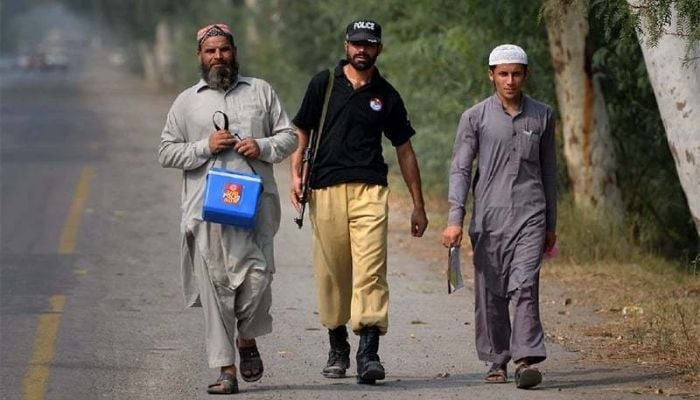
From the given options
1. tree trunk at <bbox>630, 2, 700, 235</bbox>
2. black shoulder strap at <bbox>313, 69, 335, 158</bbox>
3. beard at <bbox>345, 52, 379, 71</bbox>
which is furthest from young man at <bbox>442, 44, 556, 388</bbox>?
tree trunk at <bbox>630, 2, 700, 235</bbox>

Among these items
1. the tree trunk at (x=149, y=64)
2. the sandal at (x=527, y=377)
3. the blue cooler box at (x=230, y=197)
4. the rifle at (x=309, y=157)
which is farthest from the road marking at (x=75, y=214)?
the tree trunk at (x=149, y=64)

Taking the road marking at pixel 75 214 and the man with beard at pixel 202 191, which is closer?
the man with beard at pixel 202 191

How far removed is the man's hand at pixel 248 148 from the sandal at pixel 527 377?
1848mm

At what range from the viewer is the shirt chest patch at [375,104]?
945 centimetres

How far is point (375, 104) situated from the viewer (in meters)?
9.46

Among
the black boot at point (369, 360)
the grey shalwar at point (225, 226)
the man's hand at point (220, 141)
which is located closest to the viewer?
the man's hand at point (220, 141)

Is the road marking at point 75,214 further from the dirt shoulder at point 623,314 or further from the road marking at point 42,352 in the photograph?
the road marking at point 42,352

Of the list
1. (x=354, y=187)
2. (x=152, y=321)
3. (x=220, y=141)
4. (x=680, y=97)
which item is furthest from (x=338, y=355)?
(x=152, y=321)

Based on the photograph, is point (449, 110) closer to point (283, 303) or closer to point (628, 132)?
point (628, 132)

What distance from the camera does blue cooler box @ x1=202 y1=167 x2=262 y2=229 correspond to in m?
8.80

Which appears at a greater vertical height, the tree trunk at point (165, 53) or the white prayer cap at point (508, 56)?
the tree trunk at point (165, 53)

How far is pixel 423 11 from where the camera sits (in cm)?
1922

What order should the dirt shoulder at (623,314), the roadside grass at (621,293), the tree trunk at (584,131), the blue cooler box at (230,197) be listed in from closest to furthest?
the blue cooler box at (230,197) → the dirt shoulder at (623,314) → the roadside grass at (621,293) → the tree trunk at (584,131)

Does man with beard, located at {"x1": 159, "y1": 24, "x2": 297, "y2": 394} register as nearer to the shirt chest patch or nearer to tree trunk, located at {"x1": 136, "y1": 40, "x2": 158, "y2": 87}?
the shirt chest patch
